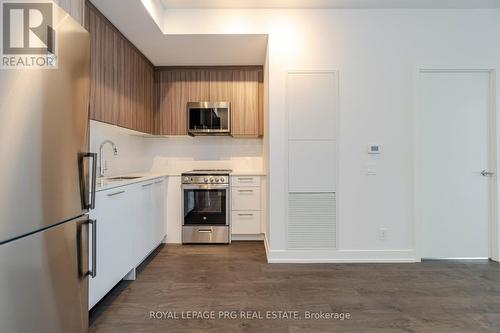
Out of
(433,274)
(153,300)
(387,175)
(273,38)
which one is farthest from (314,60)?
(153,300)

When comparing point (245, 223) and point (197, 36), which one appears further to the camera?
point (245, 223)

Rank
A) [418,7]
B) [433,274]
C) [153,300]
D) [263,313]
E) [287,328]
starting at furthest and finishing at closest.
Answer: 1. [418,7]
2. [433,274]
3. [153,300]
4. [263,313]
5. [287,328]

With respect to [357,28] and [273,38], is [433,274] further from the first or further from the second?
[273,38]

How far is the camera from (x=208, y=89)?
155 inches

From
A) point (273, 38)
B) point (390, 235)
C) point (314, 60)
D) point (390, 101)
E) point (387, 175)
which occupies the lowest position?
point (390, 235)

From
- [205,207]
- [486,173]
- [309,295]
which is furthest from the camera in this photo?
[205,207]

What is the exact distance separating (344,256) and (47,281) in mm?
2689

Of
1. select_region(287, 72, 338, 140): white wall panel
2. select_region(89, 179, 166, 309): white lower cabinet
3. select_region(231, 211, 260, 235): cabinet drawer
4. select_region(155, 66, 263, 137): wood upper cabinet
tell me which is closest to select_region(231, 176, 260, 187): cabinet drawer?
select_region(231, 211, 260, 235): cabinet drawer

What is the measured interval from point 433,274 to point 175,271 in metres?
2.61

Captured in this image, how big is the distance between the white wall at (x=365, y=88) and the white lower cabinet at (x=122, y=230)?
1389 millimetres

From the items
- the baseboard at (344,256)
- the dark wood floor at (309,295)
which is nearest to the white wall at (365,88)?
the baseboard at (344,256)

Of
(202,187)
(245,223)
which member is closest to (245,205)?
(245,223)

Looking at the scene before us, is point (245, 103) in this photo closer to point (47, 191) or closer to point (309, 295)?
point (309, 295)

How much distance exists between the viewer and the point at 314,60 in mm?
2973
